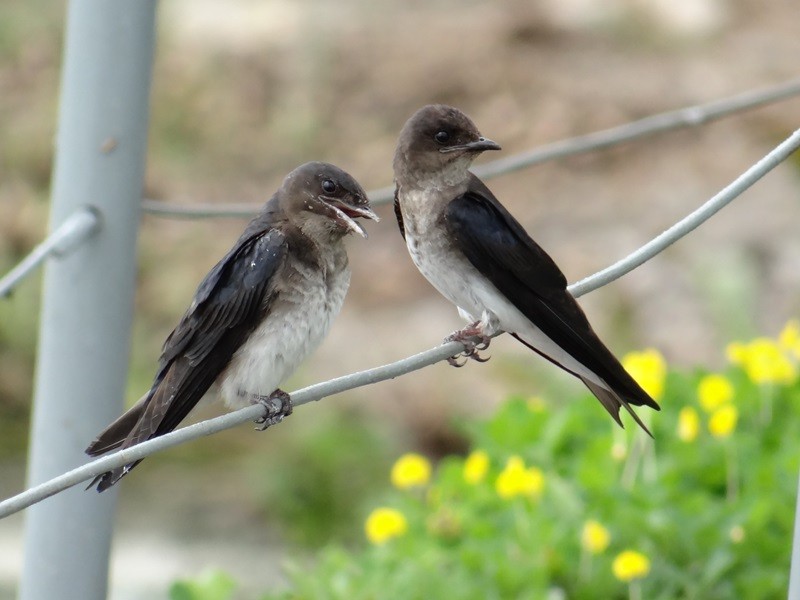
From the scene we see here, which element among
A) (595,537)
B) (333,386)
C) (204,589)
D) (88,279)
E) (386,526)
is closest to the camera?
(333,386)

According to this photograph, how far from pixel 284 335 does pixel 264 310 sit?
0.07 m

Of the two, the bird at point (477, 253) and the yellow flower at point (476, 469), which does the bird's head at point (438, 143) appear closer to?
the bird at point (477, 253)

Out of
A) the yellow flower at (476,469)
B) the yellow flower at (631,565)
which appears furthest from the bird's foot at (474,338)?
the yellow flower at (476,469)

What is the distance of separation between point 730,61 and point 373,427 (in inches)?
179

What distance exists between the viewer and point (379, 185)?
9.86 meters

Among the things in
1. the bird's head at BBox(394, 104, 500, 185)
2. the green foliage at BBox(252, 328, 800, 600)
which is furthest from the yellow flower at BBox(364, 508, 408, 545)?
the bird's head at BBox(394, 104, 500, 185)

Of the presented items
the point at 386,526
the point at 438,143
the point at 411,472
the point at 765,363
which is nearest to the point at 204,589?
the point at 386,526

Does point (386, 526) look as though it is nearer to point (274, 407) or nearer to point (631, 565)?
point (631, 565)

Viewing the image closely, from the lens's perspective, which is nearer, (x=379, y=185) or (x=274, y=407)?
(x=274, y=407)

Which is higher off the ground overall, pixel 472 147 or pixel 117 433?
pixel 472 147

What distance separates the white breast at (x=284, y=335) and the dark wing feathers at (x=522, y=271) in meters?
0.29

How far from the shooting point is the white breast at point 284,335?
9.63ft

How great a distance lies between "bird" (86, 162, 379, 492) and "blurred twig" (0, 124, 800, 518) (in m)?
0.25

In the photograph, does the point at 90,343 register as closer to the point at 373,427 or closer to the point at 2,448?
the point at 373,427
